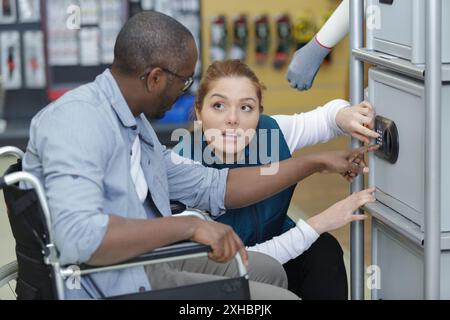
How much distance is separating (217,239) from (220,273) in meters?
0.55

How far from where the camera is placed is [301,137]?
121 inches

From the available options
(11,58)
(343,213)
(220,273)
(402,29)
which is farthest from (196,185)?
(11,58)

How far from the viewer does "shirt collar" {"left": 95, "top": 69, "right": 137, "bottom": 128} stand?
2293 millimetres

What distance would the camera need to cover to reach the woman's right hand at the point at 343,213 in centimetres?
275

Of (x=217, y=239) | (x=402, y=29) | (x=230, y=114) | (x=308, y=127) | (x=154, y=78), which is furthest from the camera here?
(x=308, y=127)

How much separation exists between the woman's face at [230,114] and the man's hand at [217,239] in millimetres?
725

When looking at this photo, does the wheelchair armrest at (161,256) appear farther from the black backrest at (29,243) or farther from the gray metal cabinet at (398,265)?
the gray metal cabinet at (398,265)

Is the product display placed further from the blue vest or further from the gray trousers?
the gray trousers

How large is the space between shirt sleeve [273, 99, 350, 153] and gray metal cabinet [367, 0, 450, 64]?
33 cm

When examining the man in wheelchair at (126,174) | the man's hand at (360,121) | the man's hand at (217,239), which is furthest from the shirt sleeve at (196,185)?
the man's hand at (217,239)

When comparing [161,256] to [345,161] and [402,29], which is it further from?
[402,29]

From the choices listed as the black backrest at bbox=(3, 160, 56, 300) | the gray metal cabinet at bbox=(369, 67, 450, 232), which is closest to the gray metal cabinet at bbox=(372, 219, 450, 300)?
the gray metal cabinet at bbox=(369, 67, 450, 232)
